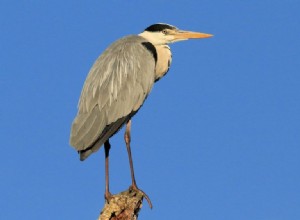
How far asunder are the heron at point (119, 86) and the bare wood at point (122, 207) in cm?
69

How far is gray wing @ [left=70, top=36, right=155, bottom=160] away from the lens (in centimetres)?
1073

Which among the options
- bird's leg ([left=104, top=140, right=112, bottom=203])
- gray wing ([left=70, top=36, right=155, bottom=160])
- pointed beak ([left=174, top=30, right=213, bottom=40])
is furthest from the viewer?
pointed beak ([left=174, top=30, right=213, bottom=40])

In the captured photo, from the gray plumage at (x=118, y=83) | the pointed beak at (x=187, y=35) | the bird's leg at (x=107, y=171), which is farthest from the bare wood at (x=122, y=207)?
the pointed beak at (x=187, y=35)

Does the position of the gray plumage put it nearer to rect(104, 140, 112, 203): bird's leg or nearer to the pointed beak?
the pointed beak

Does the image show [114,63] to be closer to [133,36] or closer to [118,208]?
[133,36]

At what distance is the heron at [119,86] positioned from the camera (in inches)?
424

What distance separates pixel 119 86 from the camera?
1158 centimetres

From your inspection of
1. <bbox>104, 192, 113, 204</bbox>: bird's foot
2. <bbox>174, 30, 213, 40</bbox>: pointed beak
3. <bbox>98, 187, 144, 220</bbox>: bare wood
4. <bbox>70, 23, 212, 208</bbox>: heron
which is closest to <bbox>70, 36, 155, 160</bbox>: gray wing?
<bbox>70, 23, 212, 208</bbox>: heron

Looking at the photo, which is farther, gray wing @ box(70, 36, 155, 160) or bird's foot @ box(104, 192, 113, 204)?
gray wing @ box(70, 36, 155, 160)

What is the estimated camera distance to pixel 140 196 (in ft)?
31.9

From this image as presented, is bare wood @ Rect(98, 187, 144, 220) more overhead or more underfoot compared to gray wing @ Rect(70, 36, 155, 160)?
more underfoot

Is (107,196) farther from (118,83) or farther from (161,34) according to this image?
(161,34)

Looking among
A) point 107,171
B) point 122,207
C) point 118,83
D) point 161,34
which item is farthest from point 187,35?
point 122,207

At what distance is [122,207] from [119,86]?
2.77m
